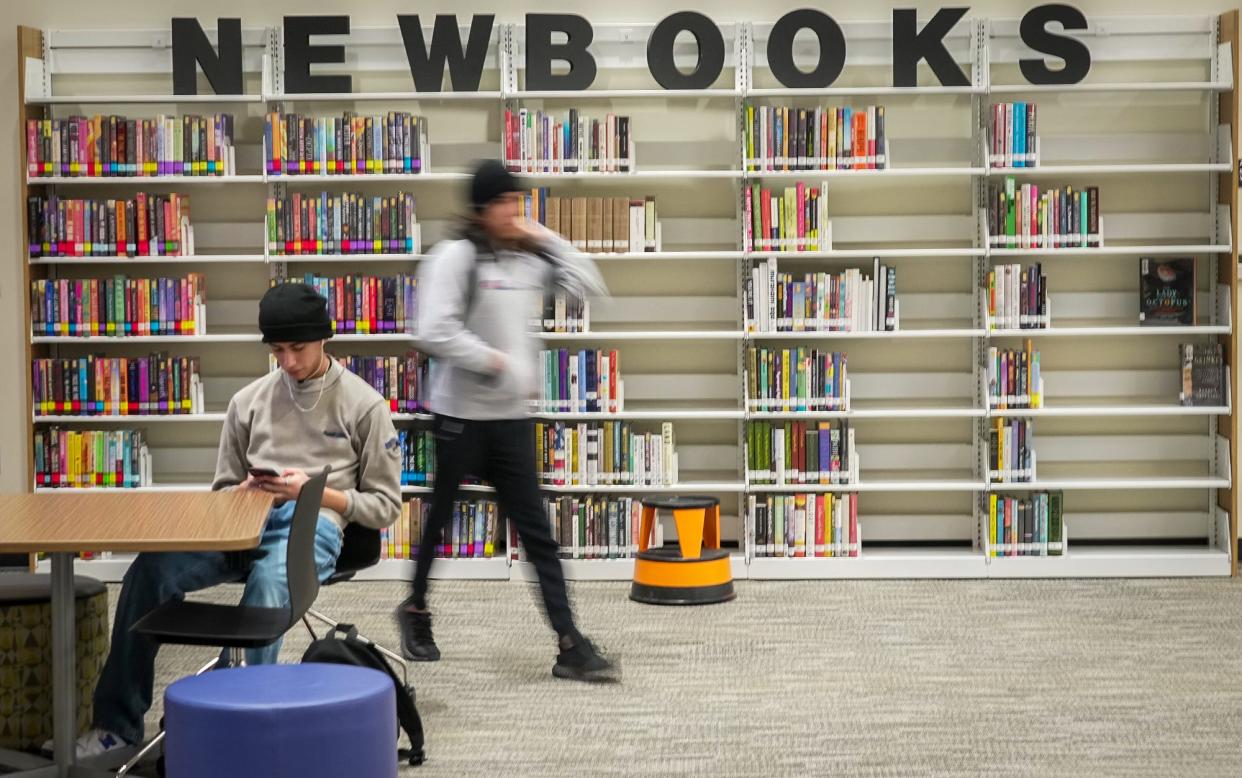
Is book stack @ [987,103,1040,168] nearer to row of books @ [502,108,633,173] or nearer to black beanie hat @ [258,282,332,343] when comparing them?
row of books @ [502,108,633,173]

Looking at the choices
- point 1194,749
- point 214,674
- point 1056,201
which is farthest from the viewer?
point 1056,201

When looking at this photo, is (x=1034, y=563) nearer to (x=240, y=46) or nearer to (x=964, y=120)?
(x=964, y=120)

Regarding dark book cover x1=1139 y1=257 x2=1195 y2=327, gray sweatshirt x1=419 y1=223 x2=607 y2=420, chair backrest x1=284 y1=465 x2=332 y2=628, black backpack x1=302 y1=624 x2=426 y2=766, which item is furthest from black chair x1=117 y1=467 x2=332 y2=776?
dark book cover x1=1139 y1=257 x2=1195 y2=327

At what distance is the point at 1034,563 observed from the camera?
6758 mm

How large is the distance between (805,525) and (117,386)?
3.12m

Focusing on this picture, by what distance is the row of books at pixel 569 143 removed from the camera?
22.1 ft

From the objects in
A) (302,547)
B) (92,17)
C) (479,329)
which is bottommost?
(302,547)

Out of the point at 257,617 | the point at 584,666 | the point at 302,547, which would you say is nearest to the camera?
the point at 302,547

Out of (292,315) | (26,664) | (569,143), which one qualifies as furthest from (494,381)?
(569,143)

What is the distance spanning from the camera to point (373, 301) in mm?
6805

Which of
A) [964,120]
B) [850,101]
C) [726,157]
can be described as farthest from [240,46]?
[964,120]

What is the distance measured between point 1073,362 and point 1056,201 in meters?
0.82

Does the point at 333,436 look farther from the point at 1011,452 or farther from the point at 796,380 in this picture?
the point at 1011,452

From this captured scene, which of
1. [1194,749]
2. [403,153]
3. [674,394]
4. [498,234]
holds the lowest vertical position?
[1194,749]
